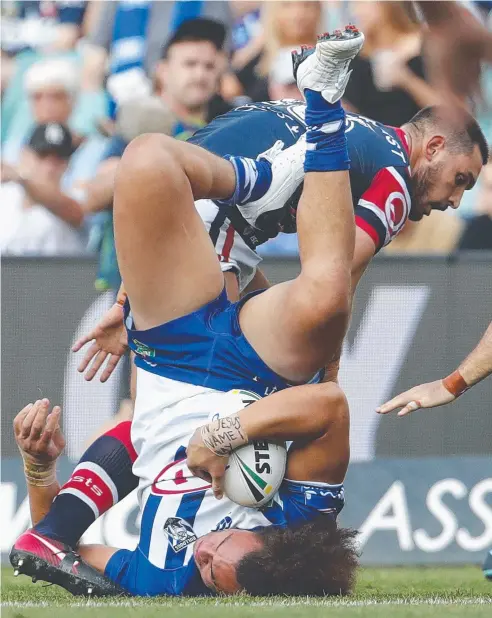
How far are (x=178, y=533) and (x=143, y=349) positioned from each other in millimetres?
674

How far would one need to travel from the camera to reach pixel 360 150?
16.6 ft

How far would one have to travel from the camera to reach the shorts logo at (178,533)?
4086 mm

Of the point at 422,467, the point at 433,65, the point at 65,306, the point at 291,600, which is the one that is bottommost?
the point at 422,467

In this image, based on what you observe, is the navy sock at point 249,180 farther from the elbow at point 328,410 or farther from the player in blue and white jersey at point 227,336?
the elbow at point 328,410

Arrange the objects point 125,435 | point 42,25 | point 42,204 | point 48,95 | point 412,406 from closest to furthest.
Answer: point 412,406, point 125,435, point 42,204, point 48,95, point 42,25

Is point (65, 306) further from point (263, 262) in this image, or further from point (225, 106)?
point (225, 106)

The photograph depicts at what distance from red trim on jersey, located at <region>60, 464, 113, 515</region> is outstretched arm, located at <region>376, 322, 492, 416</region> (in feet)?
3.71

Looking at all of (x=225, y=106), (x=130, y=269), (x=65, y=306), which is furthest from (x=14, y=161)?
(x=130, y=269)

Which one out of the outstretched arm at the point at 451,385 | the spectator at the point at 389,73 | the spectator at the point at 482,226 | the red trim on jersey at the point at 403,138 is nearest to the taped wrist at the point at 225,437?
the outstretched arm at the point at 451,385

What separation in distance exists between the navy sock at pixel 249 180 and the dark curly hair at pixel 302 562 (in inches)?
45.1

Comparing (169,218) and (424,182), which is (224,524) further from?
(424,182)

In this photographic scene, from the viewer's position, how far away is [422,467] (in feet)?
22.1

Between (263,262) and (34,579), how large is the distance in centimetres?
286

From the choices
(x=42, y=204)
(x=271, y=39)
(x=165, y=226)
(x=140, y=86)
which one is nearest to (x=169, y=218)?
(x=165, y=226)
